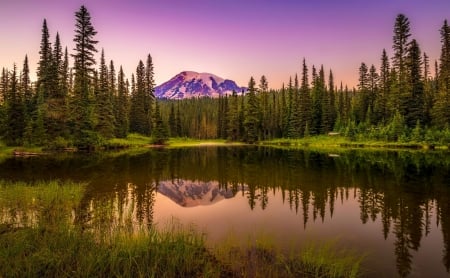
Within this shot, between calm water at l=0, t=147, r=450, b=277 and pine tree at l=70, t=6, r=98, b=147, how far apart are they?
90.1 ft

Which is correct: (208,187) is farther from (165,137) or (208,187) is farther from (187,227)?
(165,137)

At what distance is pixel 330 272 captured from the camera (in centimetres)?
693

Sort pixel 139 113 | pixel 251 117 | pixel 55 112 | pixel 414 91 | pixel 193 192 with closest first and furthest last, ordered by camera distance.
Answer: pixel 193 192, pixel 55 112, pixel 414 91, pixel 139 113, pixel 251 117

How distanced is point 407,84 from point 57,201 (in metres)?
65.8

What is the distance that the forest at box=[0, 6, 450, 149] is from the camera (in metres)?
49.5

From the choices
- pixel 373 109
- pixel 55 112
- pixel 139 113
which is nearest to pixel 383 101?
pixel 373 109

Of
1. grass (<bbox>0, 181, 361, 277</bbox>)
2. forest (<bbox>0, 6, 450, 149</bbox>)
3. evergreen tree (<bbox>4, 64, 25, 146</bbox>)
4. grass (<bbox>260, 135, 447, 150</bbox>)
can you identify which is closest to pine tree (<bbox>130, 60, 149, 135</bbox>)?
forest (<bbox>0, 6, 450, 149</bbox>)

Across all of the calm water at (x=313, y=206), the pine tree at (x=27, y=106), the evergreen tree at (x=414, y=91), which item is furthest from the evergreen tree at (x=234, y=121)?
the calm water at (x=313, y=206)

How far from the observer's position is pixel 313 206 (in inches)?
597

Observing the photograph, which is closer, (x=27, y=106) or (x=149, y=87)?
(x=27, y=106)

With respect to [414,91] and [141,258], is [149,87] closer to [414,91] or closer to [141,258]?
[414,91]

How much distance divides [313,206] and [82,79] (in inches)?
1823

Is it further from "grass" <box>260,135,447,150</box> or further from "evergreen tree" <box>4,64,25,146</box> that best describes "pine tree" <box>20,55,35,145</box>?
Answer: "grass" <box>260,135,447,150</box>

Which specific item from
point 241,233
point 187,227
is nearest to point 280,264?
point 241,233
